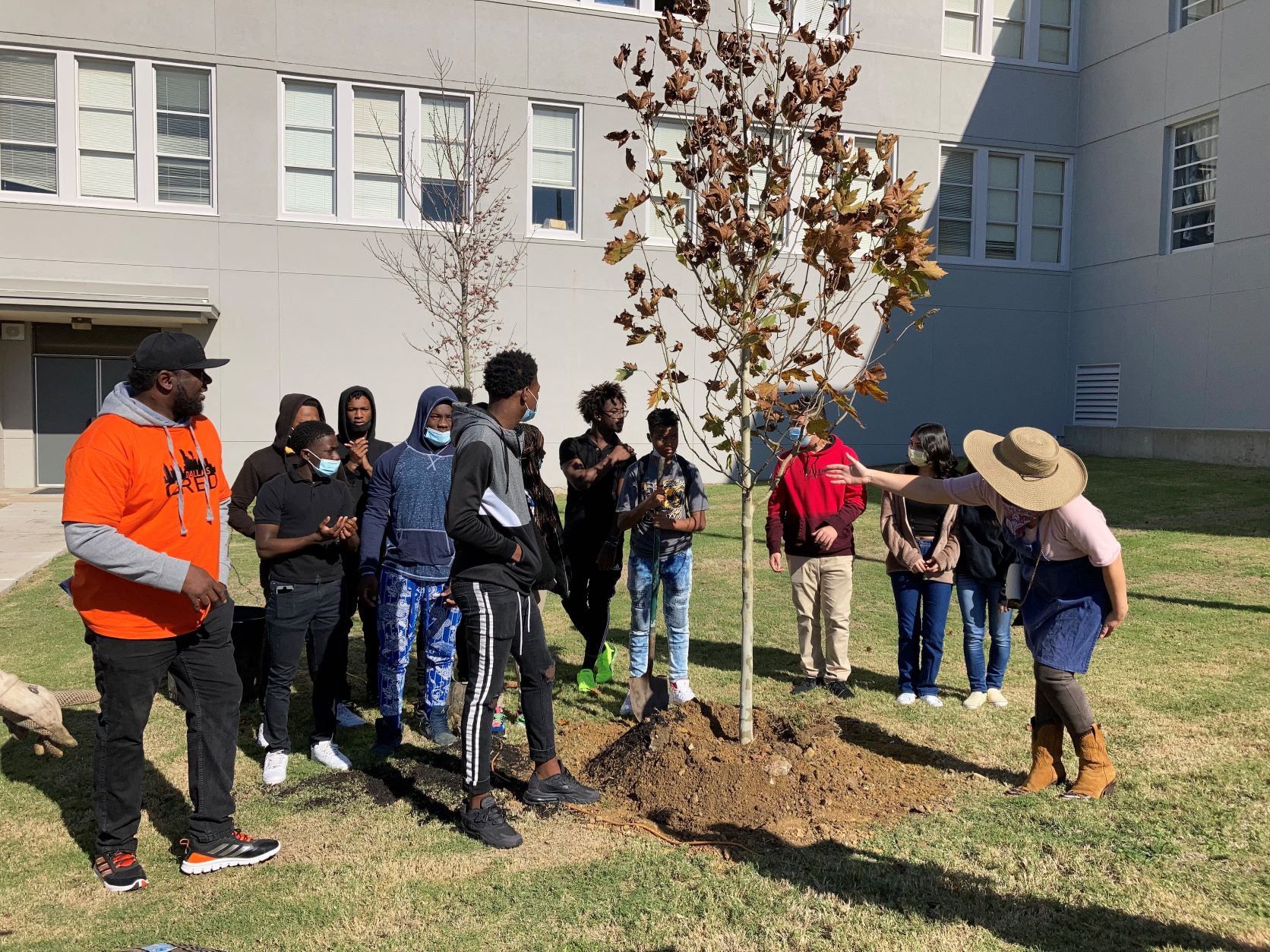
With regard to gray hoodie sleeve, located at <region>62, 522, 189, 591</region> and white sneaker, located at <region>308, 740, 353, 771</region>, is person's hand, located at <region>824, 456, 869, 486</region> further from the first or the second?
white sneaker, located at <region>308, 740, 353, 771</region>

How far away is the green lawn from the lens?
152 inches

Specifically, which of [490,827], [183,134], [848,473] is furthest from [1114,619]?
[183,134]

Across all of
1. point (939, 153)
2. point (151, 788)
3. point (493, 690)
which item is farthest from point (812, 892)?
point (939, 153)

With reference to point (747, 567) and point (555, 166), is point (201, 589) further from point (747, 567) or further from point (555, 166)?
point (555, 166)

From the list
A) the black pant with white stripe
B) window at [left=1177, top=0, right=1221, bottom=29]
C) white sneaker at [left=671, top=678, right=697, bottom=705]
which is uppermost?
window at [left=1177, top=0, right=1221, bottom=29]

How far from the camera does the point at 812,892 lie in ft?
13.5

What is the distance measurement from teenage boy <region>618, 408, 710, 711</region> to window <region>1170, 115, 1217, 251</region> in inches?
671

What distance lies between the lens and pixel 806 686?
702 centimetres

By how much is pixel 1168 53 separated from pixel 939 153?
452 cm

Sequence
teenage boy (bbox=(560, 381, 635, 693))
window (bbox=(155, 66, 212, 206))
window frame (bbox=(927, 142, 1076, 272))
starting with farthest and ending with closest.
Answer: window frame (bbox=(927, 142, 1076, 272))
window (bbox=(155, 66, 212, 206))
teenage boy (bbox=(560, 381, 635, 693))

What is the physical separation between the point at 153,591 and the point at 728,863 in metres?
2.67

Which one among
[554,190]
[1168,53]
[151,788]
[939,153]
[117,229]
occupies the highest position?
[1168,53]

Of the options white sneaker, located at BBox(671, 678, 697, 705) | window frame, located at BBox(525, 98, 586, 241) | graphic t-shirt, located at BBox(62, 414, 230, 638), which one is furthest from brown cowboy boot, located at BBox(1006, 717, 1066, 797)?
window frame, located at BBox(525, 98, 586, 241)

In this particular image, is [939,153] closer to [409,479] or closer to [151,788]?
[409,479]
